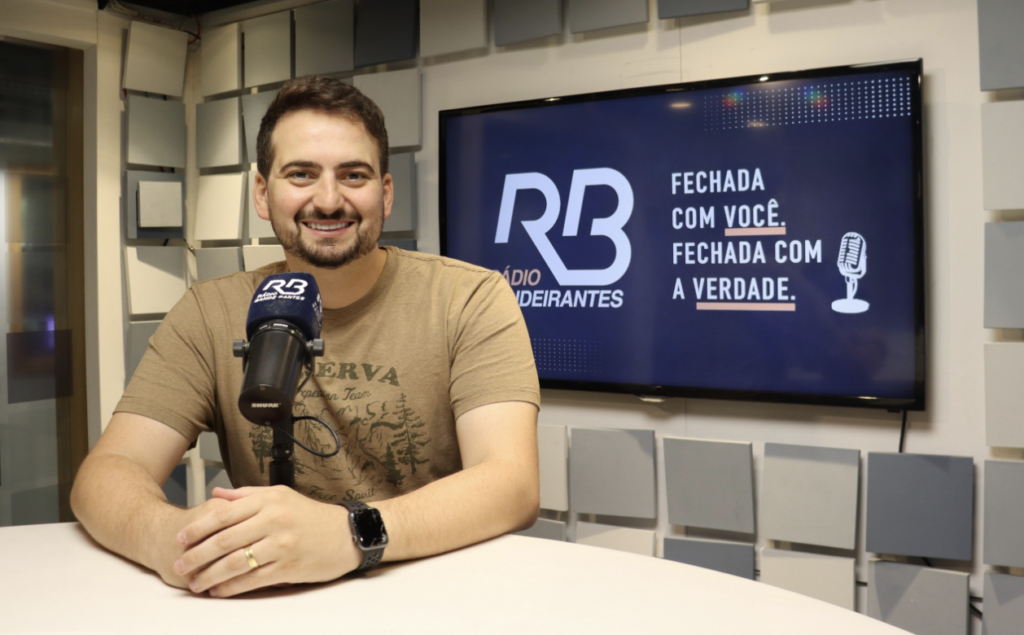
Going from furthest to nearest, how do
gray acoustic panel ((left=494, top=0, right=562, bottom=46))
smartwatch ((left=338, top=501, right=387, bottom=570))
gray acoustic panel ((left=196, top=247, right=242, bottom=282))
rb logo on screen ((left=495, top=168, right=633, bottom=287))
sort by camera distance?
gray acoustic panel ((left=196, top=247, right=242, bottom=282)) → gray acoustic panel ((left=494, top=0, right=562, bottom=46)) → rb logo on screen ((left=495, top=168, right=633, bottom=287)) → smartwatch ((left=338, top=501, right=387, bottom=570))

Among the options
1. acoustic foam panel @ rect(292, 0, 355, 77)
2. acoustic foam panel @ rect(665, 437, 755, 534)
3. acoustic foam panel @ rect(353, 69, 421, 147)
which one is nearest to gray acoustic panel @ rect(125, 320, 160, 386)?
acoustic foam panel @ rect(292, 0, 355, 77)

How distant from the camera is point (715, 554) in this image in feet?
8.10

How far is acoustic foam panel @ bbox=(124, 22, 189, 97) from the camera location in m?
3.44

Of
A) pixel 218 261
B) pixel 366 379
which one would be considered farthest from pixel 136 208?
pixel 366 379

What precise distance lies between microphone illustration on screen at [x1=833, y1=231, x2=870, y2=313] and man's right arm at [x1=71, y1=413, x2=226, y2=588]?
176 centimetres

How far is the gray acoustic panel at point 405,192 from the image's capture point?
9.79 ft

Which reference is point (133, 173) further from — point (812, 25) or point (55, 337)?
point (812, 25)

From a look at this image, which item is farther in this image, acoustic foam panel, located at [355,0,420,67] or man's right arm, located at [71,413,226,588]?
acoustic foam panel, located at [355,0,420,67]

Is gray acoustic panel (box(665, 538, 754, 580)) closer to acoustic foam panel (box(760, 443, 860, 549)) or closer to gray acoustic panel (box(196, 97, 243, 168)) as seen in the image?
acoustic foam panel (box(760, 443, 860, 549))

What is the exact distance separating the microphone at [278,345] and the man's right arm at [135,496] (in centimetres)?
19

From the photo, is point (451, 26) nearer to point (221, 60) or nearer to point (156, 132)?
point (221, 60)

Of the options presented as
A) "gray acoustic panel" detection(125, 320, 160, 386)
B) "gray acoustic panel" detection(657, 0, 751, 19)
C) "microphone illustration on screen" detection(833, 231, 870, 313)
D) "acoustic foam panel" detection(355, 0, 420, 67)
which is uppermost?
"acoustic foam panel" detection(355, 0, 420, 67)

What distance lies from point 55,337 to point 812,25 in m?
3.28

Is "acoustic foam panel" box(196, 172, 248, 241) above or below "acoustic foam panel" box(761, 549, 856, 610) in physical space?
above
